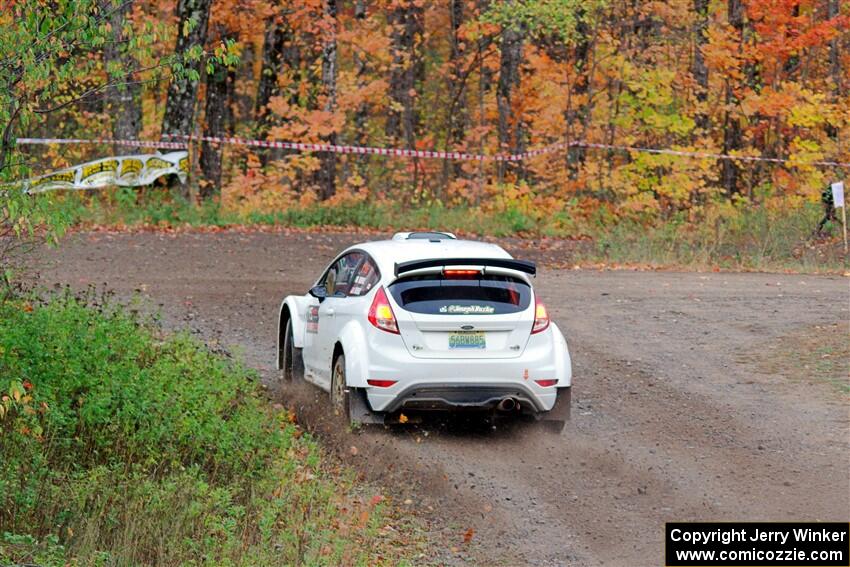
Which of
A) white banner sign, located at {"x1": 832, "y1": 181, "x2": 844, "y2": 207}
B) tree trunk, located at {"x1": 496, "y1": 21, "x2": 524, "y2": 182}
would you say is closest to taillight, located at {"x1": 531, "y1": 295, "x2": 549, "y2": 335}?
white banner sign, located at {"x1": 832, "y1": 181, "x2": 844, "y2": 207}

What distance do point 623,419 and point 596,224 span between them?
19.9 meters

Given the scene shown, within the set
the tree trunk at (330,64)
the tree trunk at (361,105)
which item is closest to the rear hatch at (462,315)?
the tree trunk at (330,64)

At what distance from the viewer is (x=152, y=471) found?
34.6 feet

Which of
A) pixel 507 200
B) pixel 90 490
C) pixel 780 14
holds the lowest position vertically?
pixel 507 200

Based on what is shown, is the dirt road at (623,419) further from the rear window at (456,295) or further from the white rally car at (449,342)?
the rear window at (456,295)

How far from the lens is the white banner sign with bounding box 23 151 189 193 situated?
2959 cm

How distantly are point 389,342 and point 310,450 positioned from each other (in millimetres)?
1259

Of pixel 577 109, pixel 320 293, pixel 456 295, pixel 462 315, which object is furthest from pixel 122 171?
pixel 462 315

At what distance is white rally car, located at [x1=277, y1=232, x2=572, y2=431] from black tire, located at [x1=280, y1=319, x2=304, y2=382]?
1.76 metres

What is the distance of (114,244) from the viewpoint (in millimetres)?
25172

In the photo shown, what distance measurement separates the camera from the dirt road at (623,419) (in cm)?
1009

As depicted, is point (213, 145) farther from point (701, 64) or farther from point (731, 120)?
point (731, 120)

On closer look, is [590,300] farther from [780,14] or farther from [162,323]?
[780,14]

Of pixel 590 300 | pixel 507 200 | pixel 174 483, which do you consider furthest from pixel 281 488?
pixel 507 200
